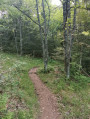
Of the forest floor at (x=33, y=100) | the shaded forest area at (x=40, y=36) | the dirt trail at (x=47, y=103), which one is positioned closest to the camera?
the forest floor at (x=33, y=100)

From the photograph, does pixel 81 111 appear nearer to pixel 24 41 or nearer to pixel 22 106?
pixel 22 106

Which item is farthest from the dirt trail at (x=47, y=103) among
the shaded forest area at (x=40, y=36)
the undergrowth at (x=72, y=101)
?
the shaded forest area at (x=40, y=36)

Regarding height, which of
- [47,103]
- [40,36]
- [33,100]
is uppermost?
[40,36]

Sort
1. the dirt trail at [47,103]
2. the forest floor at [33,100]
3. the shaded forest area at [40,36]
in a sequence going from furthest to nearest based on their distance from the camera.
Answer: the shaded forest area at [40,36], the dirt trail at [47,103], the forest floor at [33,100]

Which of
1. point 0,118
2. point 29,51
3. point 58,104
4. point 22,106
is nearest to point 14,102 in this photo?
point 22,106

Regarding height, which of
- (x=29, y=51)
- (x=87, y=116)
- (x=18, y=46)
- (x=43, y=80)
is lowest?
(x=87, y=116)

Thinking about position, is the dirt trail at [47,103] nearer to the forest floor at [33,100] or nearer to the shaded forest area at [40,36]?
the forest floor at [33,100]

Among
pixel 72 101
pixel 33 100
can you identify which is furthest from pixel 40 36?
pixel 72 101

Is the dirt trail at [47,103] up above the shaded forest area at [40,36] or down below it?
below

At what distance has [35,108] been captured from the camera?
384 centimetres

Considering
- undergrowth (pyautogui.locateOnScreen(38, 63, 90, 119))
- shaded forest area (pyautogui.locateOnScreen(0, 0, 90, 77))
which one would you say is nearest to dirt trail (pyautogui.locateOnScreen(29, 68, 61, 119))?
undergrowth (pyautogui.locateOnScreen(38, 63, 90, 119))

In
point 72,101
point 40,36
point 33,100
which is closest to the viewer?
point 33,100

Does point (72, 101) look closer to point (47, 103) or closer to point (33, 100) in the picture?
point (47, 103)

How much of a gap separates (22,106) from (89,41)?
7.69 m
